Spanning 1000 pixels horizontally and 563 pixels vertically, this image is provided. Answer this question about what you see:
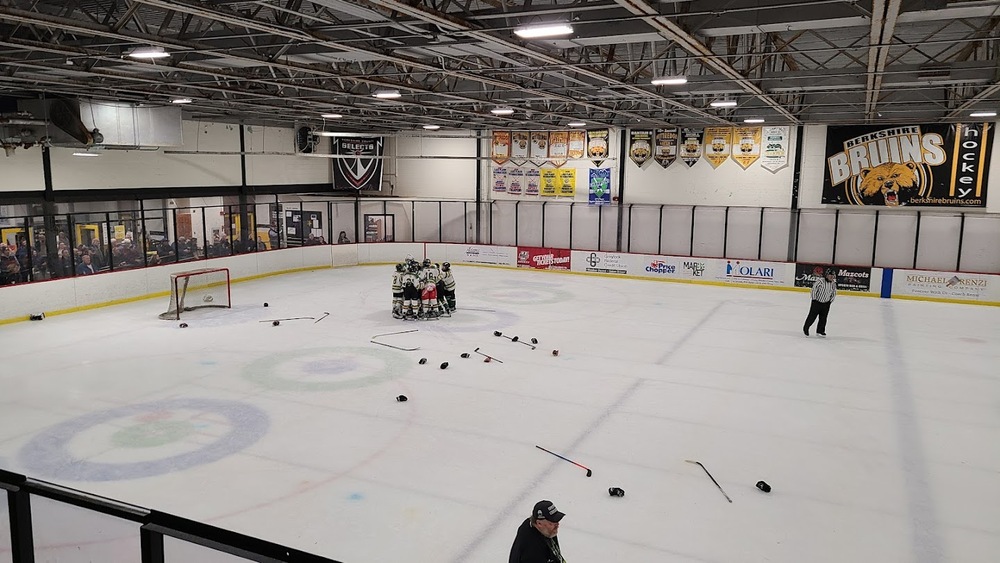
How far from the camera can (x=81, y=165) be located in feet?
69.4

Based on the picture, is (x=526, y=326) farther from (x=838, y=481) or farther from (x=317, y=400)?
(x=838, y=481)

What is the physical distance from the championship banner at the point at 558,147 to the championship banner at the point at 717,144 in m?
5.53

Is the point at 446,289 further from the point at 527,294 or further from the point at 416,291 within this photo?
the point at 527,294

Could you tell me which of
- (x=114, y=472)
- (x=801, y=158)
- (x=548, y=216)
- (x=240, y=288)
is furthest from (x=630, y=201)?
(x=114, y=472)

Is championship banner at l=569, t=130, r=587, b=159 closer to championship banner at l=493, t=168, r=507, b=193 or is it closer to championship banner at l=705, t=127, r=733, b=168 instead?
championship banner at l=493, t=168, r=507, b=193

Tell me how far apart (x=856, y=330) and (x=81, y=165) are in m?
21.6

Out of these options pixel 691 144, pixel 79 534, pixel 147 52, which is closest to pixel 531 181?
pixel 691 144

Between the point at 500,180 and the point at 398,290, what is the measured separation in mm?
13885

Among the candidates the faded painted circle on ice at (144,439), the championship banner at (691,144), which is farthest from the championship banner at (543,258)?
the faded painted circle on ice at (144,439)

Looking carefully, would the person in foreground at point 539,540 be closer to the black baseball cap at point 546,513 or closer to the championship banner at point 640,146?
the black baseball cap at point 546,513

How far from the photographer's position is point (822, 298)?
16312 millimetres

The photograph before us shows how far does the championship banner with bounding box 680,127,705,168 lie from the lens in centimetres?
2689

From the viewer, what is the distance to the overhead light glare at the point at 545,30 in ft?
28.2

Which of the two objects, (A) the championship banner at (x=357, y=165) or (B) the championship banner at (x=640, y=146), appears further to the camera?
(A) the championship banner at (x=357, y=165)
